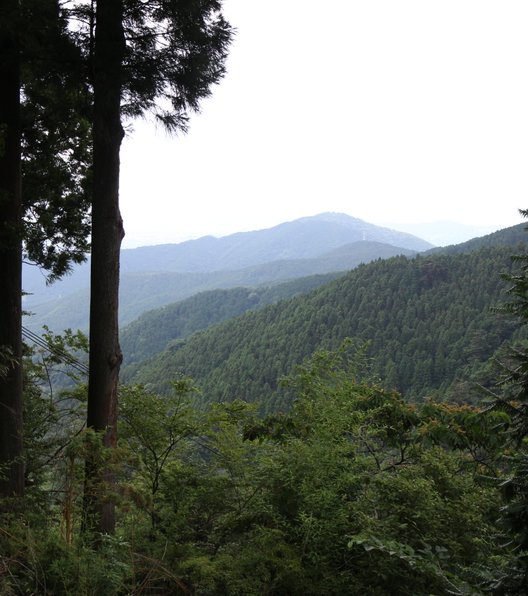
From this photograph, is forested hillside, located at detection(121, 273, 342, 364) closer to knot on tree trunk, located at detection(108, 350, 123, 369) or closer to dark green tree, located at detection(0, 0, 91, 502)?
dark green tree, located at detection(0, 0, 91, 502)

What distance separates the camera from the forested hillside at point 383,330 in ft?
251

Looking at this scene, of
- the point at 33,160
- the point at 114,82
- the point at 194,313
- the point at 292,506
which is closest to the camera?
the point at 292,506

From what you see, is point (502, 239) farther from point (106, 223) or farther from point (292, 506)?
point (292, 506)

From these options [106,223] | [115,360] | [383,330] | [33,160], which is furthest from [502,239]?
[115,360]

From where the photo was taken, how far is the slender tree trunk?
14.3ft

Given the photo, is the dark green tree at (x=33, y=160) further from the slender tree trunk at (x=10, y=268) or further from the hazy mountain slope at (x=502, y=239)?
the hazy mountain slope at (x=502, y=239)

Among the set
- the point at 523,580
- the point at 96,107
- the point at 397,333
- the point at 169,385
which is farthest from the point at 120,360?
the point at 397,333

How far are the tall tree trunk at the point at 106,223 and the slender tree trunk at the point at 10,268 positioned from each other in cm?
74

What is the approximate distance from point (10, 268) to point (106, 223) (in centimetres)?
105

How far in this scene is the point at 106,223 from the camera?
4344mm

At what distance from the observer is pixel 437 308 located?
304 ft

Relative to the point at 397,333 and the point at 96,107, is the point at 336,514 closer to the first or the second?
the point at 96,107

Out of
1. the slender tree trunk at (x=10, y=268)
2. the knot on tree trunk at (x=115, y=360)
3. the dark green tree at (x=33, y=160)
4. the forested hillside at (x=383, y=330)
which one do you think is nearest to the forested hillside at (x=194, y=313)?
the forested hillside at (x=383, y=330)

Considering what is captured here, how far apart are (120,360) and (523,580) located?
3.49 meters
